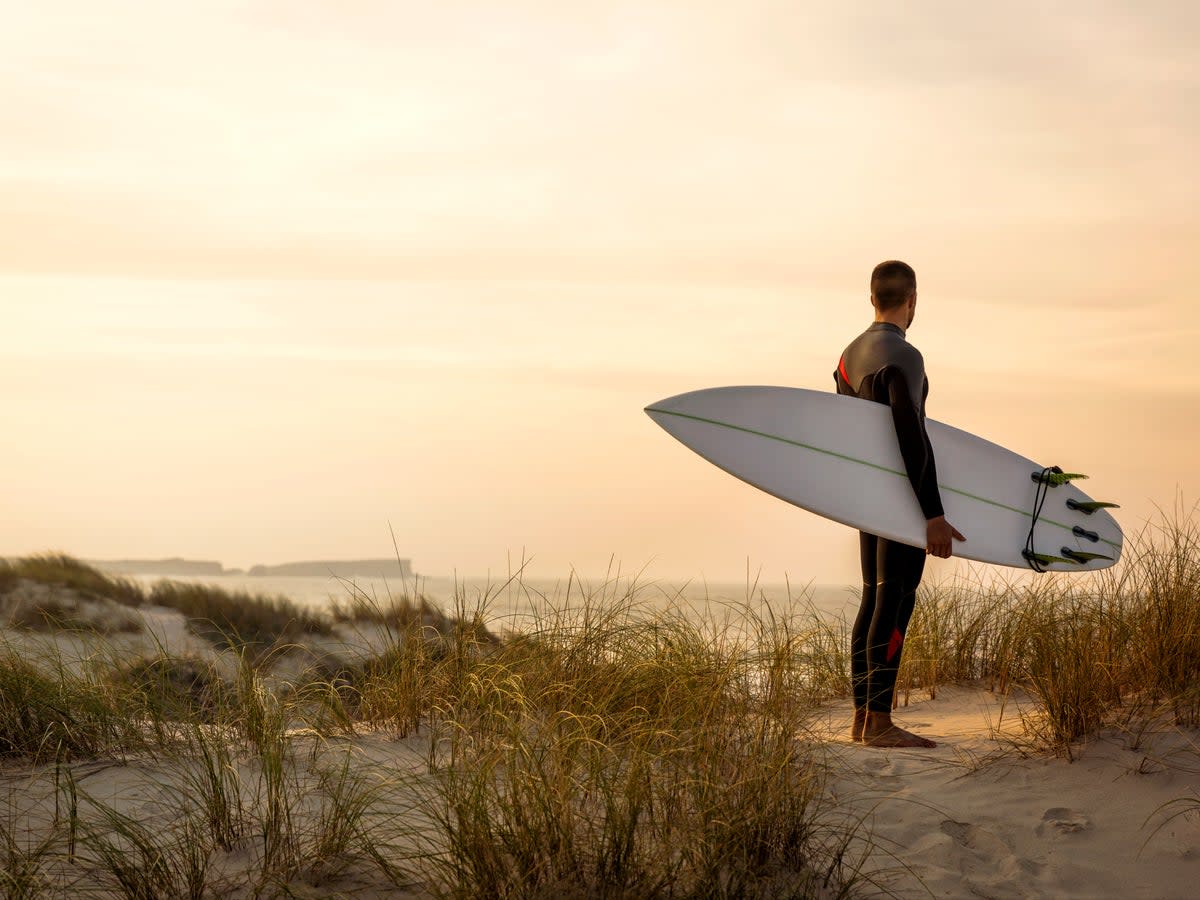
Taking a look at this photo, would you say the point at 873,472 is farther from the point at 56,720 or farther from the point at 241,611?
the point at 241,611

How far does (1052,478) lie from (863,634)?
164 centimetres

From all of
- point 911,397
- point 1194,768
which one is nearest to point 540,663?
point 911,397

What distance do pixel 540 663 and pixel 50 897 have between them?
182cm

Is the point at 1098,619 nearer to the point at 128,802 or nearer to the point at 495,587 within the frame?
the point at 495,587

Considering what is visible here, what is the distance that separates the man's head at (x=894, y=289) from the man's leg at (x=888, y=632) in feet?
3.09

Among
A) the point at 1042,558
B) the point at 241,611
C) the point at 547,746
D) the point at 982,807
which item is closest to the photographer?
the point at 547,746

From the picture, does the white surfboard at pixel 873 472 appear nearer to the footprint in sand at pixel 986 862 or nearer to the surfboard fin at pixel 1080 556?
the surfboard fin at pixel 1080 556

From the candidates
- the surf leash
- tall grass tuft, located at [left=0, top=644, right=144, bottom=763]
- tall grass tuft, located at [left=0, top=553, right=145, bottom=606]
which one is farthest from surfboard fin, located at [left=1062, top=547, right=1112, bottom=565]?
tall grass tuft, located at [left=0, top=553, right=145, bottom=606]

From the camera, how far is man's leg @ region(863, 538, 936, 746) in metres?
4.18

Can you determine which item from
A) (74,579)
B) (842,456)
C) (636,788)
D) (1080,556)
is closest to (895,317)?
(842,456)

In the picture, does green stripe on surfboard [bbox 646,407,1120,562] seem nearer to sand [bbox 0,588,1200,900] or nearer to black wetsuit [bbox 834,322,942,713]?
black wetsuit [bbox 834,322,942,713]

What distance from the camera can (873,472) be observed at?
15.1 feet

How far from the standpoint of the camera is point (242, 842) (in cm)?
298

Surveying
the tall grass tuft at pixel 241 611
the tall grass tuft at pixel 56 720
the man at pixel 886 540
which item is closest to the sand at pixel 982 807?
the tall grass tuft at pixel 56 720
